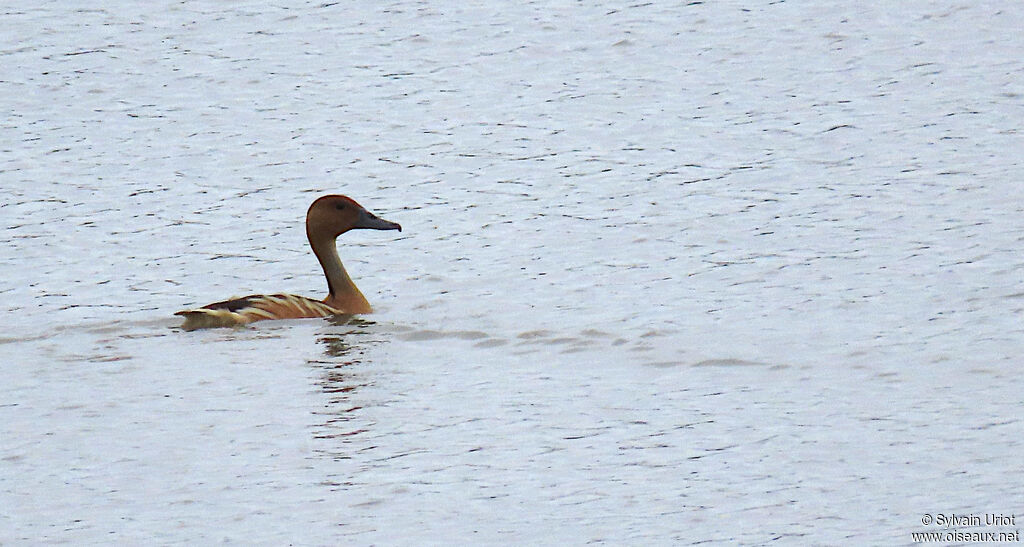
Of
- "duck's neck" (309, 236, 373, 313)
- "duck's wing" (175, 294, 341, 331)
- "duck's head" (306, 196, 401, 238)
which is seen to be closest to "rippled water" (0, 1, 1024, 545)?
"duck's wing" (175, 294, 341, 331)

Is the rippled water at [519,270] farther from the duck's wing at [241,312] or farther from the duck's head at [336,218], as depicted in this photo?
the duck's head at [336,218]

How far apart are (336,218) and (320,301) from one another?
863 mm

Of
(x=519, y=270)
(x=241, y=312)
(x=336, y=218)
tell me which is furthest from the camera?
(x=519, y=270)

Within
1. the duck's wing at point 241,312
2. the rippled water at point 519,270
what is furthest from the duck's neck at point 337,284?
the duck's wing at point 241,312

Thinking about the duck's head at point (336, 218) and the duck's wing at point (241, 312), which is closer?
the duck's wing at point (241, 312)

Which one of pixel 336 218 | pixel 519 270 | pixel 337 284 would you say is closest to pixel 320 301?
pixel 337 284

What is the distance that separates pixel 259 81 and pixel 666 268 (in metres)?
9.70

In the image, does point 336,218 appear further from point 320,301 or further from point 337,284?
point 320,301

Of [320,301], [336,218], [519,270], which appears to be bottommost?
[519,270]

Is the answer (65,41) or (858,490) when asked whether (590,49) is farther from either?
(858,490)

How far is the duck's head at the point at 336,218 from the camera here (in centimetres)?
1430

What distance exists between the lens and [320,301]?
1379 centimetres

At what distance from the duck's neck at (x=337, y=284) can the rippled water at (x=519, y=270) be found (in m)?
0.23

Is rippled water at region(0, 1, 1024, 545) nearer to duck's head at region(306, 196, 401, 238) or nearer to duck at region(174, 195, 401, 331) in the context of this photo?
duck at region(174, 195, 401, 331)
